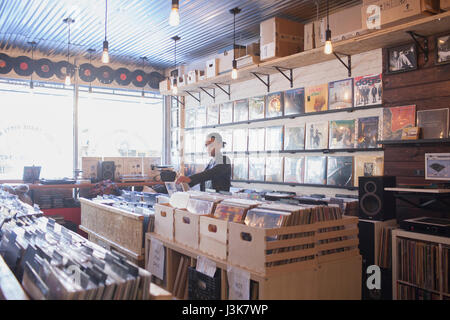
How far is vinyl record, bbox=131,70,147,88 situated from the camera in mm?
7914

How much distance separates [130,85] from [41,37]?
2193 mm

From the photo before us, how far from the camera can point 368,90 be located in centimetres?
425

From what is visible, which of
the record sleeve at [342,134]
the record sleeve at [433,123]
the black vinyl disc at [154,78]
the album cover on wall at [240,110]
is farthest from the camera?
the black vinyl disc at [154,78]

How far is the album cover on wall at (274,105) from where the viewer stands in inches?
213

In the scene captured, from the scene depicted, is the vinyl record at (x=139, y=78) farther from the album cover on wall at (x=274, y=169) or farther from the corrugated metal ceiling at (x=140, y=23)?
the album cover on wall at (x=274, y=169)

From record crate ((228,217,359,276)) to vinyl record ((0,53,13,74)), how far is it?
6543mm

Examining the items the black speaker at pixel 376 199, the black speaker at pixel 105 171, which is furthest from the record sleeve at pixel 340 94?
the black speaker at pixel 105 171

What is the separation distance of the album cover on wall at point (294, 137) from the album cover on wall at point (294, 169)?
17cm

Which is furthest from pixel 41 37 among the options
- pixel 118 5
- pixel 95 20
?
pixel 118 5

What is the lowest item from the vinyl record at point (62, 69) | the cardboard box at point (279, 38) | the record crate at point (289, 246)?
the record crate at point (289, 246)

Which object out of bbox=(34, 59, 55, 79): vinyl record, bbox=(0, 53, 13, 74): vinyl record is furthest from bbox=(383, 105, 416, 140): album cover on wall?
bbox=(0, 53, 13, 74): vinyl record

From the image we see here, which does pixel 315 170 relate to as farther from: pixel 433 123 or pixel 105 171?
pixel 105 171

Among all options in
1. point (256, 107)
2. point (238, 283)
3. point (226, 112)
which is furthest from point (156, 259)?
point (226, 112)
